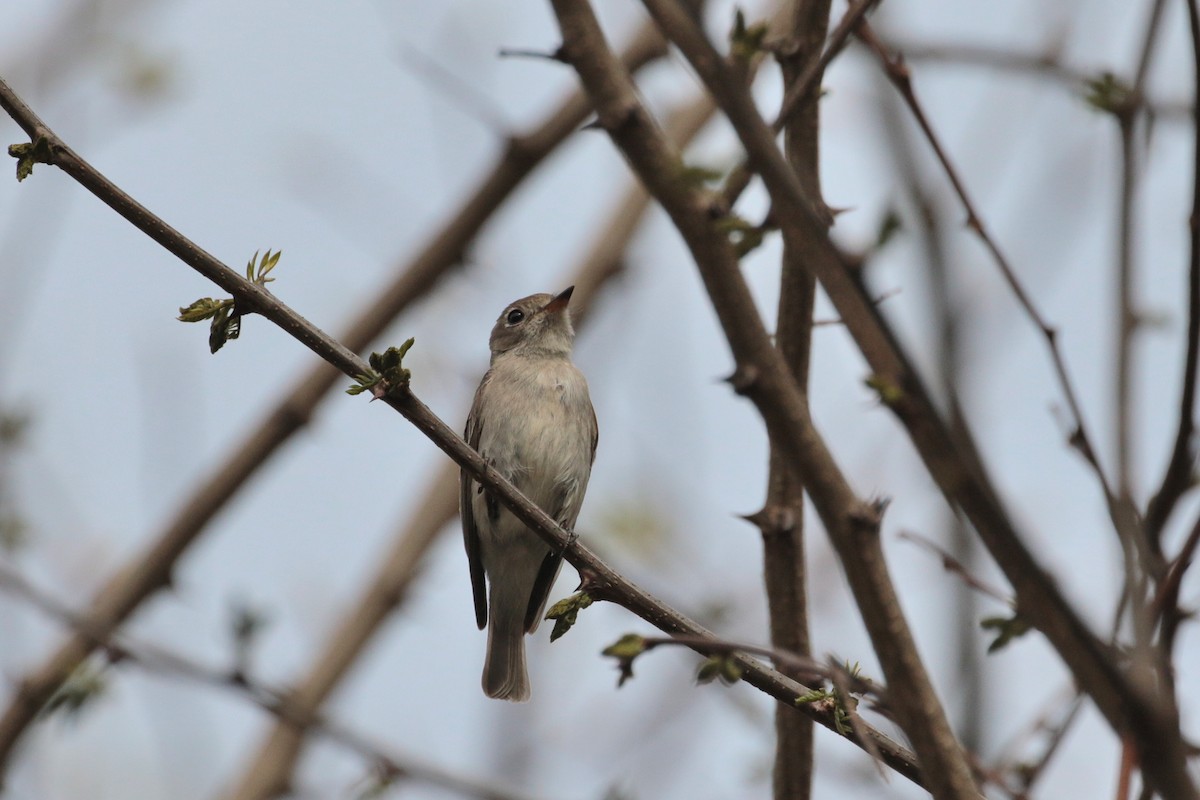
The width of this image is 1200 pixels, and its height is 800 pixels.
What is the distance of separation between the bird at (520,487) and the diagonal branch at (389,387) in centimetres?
359

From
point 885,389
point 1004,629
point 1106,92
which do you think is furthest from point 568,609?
point 1106,92

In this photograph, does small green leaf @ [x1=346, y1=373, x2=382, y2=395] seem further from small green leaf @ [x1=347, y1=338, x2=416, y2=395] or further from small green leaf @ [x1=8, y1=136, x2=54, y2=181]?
small green leaf @ [x1=8, y1=136, x2=54, y2=181]

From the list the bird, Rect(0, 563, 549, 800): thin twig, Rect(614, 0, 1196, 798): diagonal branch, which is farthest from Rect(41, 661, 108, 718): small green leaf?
Rect(614, 0, 1196, 798): diagonal branch

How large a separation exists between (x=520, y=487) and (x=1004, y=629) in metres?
4.44

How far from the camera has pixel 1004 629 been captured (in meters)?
3.26

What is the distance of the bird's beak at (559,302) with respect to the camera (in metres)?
7.94

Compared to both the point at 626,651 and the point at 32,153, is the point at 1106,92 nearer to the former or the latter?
the point at 626,651

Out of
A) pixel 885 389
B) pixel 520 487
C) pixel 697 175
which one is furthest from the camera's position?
pixel 520 487

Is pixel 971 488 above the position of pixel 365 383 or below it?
below

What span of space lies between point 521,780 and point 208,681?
4.91 m

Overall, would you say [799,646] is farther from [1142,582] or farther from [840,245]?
[840,245]

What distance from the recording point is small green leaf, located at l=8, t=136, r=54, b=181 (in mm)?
3076

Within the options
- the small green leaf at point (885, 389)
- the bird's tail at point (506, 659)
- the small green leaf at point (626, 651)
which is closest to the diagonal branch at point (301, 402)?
the bird's tail at point (506, 659)

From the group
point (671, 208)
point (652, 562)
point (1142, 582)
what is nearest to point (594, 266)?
point (652, 562)
